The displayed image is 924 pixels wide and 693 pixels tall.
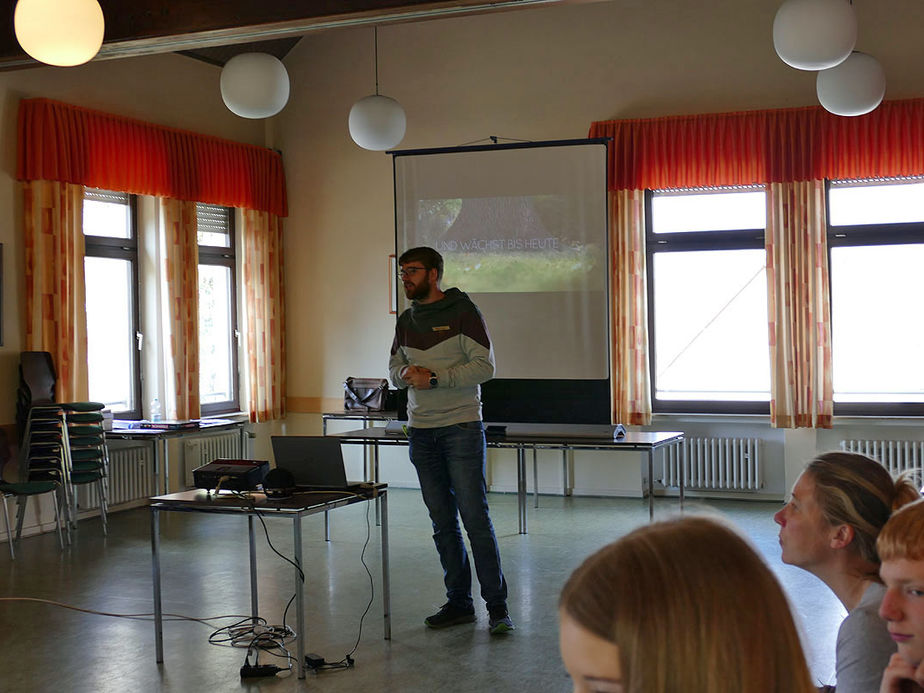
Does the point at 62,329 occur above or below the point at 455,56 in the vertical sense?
below

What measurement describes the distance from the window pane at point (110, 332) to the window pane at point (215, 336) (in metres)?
0.70

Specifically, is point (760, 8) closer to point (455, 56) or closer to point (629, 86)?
point (629, 86)

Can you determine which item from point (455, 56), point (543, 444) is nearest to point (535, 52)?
point (455, 56)

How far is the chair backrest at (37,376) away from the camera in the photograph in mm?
6340

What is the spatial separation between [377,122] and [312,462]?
3.13m

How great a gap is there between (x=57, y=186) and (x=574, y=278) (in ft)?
11.8

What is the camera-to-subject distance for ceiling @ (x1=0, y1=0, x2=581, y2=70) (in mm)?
4746

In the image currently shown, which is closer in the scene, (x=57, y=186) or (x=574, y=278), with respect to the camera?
(x=57, y=186)

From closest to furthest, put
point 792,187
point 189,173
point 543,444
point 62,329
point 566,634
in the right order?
1. point 566,634
2. point 543,444
3. point 62,329
4. point 792,187
5. point 189,173

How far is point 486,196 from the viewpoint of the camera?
7.32 meters

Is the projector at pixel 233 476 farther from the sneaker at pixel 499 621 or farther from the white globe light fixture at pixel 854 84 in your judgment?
the white globe light fixture at pixel 854 84

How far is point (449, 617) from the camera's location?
168 inches

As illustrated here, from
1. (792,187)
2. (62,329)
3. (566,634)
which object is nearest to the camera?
(566,634)

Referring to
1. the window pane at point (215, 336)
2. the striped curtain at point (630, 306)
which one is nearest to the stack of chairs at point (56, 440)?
the window pane at point (215, 336)
